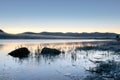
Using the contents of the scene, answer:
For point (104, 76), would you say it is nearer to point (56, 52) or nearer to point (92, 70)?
point (92, 70)

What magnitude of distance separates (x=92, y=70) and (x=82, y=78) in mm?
3391

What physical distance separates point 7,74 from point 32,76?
210 cm

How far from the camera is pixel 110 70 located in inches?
798

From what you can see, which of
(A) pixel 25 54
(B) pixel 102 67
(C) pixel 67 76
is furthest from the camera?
(A) pixel 25 54

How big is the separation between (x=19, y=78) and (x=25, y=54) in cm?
1859

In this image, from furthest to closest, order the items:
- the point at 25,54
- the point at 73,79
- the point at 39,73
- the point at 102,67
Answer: the point at 25,54 < the point at 102,67 < the point at 39,73 < the point at 73,79

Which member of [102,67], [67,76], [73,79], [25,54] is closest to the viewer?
[73,79]

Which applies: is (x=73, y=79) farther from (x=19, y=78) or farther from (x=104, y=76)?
(x=19, y=78)

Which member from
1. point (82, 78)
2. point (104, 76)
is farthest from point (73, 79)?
point (104, 76)

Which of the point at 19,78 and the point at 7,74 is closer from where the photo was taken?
the point at 19,78

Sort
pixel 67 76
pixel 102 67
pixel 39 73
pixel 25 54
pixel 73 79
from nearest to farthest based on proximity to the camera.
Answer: pixel 73 79 < pixel 67 76 < pixel 39 73 < pixel 102 67 < pixel 25 54

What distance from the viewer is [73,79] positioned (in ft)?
57.0

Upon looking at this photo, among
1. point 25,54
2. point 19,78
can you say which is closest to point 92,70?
point 19,78

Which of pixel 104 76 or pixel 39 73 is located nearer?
pixel 104 76
